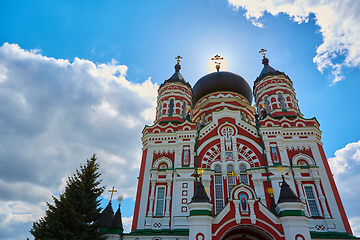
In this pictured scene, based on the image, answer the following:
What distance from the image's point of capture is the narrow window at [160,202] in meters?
15.8

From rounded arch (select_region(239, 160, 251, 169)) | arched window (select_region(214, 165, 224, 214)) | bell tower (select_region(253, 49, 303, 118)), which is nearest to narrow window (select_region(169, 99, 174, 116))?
arched window (select_region(214, 165, 224, 214))

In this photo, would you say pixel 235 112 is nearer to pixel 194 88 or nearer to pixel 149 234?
pixel 194 88

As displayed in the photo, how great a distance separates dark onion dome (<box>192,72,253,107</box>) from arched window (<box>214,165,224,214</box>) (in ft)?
36.1

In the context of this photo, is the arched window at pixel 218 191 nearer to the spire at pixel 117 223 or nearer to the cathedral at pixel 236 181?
the cathedral at pixel 236 181

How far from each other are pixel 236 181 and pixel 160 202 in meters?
5.36

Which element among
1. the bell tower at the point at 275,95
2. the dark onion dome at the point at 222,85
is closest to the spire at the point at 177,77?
the dark onion dome at the point at 222,85

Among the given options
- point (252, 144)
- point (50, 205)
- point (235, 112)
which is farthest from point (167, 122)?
point (50, 205)

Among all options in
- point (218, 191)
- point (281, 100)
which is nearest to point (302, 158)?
point (218, 191)

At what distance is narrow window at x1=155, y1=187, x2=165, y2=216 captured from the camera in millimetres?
15814

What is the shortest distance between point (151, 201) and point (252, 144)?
27.5 feet

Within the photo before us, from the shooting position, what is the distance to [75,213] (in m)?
11.7

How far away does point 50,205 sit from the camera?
12305 millimetres

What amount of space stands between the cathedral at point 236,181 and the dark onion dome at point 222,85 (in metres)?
4.04

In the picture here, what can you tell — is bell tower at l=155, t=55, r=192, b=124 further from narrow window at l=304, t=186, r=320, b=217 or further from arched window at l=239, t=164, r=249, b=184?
narrow window at l=304, t=186, r=320, b=217
